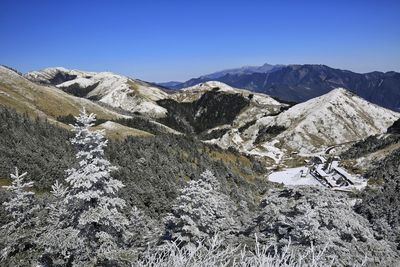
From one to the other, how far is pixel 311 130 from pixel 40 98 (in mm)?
121717

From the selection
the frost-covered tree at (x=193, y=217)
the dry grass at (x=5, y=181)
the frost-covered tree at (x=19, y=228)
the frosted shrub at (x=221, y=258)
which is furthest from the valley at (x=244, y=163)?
the frosted shrub at (x=221, y=258)

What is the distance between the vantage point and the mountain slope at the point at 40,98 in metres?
120

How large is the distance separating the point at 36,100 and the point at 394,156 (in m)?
115

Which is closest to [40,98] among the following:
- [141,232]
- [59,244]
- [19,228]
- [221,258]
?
[141,232]

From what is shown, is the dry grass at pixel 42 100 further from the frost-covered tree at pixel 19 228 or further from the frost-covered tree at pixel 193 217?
the frost-covered tree at pixel 193 217

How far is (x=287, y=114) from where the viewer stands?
646ft

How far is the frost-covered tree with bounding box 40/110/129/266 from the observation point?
63.1ft

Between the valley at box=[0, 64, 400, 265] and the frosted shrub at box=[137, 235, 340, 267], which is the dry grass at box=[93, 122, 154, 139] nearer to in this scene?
the valley at box=[0, 64, 400, 265]

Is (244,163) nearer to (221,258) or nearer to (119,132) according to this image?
(119,132)

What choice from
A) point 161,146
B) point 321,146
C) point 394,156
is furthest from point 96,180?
point 321,146

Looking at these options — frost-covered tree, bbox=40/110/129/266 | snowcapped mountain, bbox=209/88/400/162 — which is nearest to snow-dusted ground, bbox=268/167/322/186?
snowcapped mountain, bbox=209/88/400/162

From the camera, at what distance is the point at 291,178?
98.9 meters

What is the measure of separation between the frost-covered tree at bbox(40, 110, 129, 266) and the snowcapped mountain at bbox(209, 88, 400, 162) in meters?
138

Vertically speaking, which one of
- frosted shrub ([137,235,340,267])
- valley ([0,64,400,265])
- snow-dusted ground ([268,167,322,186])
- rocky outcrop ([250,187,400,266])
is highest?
frosted shrub ([137,235,340,267])
